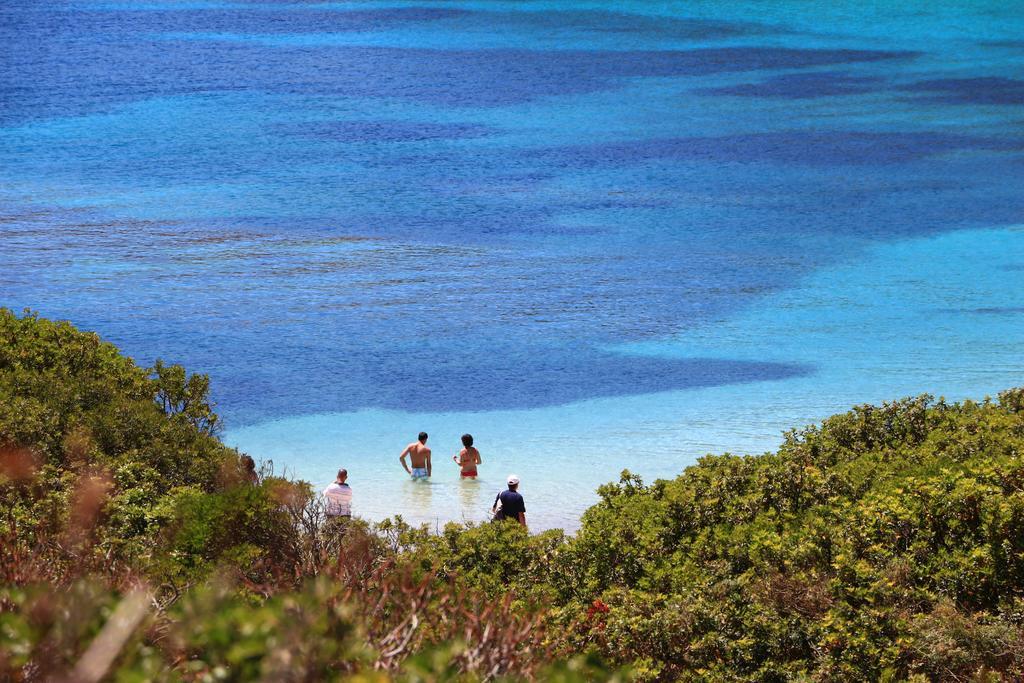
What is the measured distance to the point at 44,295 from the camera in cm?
2875

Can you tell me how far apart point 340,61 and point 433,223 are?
17.1 meters

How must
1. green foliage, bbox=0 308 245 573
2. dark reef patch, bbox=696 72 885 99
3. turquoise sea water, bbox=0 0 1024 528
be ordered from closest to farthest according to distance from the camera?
green foliage, bbox=0 308 245 573, turquoise sea water, bbox=0 0 1024 528, dark reef patch, bbox=696 72 885 99

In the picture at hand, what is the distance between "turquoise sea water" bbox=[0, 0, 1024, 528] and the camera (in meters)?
22.6

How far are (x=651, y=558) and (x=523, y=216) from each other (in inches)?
990

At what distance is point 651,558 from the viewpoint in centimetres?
1030

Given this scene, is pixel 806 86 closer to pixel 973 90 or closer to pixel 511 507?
pixel 973 90

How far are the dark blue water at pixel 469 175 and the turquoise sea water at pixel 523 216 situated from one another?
0.13 metres

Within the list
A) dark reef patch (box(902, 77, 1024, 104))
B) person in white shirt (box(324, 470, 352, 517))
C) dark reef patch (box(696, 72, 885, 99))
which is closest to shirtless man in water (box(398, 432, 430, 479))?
person in white shirt (box(324, 470, 352, 517))

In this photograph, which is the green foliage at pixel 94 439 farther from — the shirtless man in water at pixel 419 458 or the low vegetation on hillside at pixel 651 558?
the shirtless man in water at pixel 419 458

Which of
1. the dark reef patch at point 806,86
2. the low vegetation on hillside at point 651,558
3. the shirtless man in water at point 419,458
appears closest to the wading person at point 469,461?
the shirtless man in water at point 419,458

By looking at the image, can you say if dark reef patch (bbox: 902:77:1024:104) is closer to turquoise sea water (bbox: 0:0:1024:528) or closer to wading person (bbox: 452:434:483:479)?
turquoise sea water (bbox: 0:0:1024:528)

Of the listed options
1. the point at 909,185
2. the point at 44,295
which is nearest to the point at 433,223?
the point at 44,295

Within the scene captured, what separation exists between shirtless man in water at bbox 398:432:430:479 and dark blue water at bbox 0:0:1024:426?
4.40 m

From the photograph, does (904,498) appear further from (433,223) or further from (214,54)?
(214,54)
